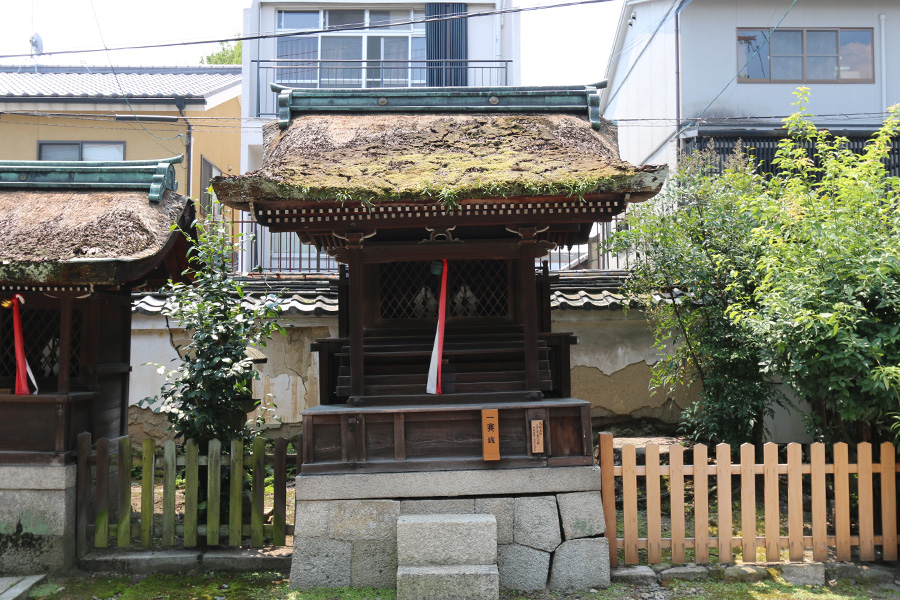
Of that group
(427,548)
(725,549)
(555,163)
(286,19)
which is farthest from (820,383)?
(286,19)

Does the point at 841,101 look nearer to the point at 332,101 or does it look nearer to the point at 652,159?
the point at 652,159

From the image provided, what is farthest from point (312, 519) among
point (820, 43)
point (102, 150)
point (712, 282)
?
point (820, 43)

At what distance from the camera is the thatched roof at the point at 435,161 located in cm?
638

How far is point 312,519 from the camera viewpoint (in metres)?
6.49

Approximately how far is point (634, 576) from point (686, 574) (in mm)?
515

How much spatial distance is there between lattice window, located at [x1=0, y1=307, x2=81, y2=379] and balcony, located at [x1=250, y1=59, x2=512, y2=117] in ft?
33.3

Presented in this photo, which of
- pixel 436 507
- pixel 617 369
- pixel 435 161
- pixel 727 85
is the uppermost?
pixel 727 85

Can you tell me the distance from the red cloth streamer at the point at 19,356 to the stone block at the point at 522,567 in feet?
17.5

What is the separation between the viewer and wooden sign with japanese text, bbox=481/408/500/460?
6.61 m

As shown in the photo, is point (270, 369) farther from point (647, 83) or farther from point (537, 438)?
point (647, 83)

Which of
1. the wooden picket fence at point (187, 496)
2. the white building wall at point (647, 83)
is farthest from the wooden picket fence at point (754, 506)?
the white building wall at point (647, 83)

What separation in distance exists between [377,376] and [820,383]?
15.1 feet

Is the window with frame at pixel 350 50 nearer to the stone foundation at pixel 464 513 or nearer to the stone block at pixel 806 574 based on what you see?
the stone foundation at pixel 464 513

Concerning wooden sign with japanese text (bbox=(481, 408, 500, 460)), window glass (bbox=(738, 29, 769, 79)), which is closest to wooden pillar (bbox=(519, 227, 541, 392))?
wooden sign with japanese text (bbox=(481, 408, 500, 460))
